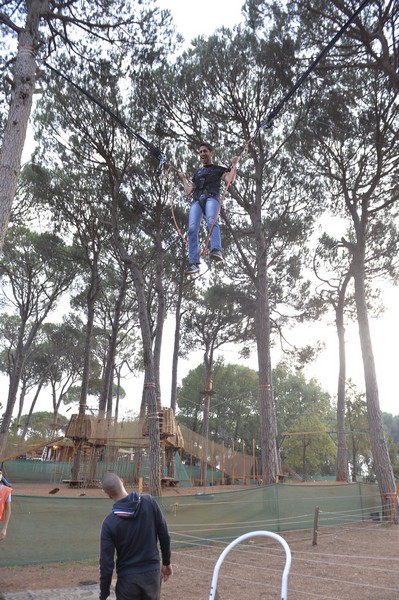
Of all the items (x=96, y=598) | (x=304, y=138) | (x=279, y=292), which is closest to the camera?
(x=96, y=598)

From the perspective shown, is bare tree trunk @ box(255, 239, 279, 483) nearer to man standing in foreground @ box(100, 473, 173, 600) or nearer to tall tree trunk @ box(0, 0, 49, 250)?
tall tree trunk @ box(0, 0, 49, 250)

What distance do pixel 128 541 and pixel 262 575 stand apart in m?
3.32

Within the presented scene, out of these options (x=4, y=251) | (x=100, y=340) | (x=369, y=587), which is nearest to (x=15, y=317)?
(x=100, y=340)

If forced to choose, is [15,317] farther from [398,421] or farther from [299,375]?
[398,421]

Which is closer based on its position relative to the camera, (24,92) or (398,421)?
(24,92)

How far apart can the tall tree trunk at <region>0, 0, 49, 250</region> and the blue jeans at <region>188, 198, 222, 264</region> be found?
1.89m

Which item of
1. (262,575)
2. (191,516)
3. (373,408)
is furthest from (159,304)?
(262,575)

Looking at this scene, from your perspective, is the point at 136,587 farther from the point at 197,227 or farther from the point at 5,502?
the point at 197,227

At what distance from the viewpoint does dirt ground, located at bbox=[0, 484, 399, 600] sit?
14.1ft

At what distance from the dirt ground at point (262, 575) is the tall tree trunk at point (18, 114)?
3391 millimetres

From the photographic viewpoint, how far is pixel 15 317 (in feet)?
87.1

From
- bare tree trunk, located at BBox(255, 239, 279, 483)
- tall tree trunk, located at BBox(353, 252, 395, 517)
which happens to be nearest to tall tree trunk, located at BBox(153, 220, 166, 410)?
bare tree trunk, located at BBox(255, 239, 279, 483)

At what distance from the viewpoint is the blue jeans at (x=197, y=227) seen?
437 centimetres

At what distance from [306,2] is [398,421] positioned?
51.0 metres
